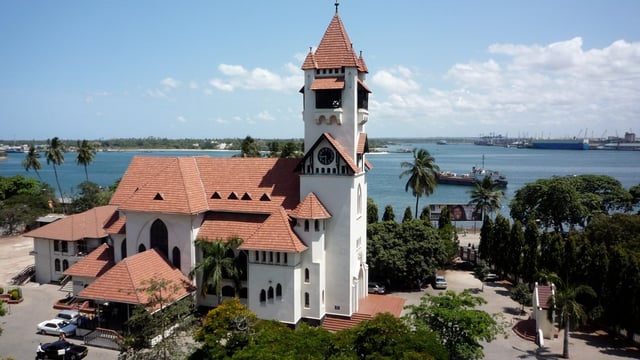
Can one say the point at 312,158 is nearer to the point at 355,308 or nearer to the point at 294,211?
the point at 294,211

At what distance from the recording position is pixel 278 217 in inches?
1187

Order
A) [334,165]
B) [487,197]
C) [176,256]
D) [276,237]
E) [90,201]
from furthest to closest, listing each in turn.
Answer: [90,201] → [487,197] → [176,256] → [334,165] → [276,237]

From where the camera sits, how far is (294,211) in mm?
30375

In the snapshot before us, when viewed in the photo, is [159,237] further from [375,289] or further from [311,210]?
[375,289]

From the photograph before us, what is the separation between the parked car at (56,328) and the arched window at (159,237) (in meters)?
7.14

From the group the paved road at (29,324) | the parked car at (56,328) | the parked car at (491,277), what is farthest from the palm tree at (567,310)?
the parked car at (56,328)

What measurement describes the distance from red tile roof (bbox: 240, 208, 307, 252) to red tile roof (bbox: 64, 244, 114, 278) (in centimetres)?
1241

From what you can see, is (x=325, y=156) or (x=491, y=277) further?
(x=491, y=277)

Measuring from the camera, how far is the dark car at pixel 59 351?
25.7 m

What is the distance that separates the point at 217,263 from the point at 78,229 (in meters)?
17.5

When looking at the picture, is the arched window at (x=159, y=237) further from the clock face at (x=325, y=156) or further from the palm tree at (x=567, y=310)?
the palm tree at (x=567, y=310)

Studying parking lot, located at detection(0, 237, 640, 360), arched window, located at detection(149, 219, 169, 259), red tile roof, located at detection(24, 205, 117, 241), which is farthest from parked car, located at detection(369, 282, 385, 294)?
red tile roof, located at detection(24, 205, 117, 241)

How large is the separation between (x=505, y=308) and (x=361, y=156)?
16.4 meters

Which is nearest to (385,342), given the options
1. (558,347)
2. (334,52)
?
(558,347)
